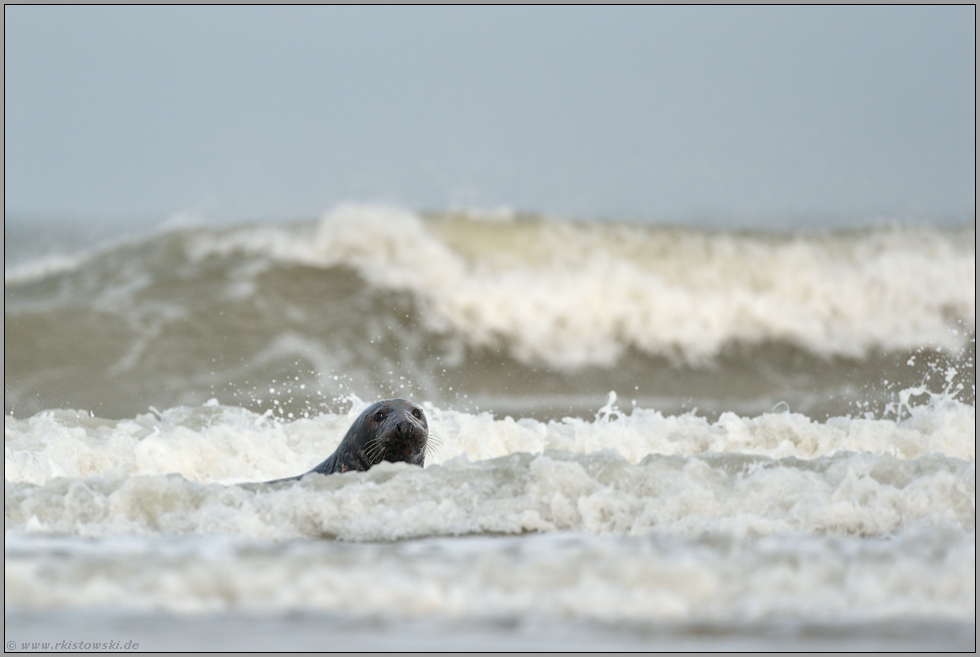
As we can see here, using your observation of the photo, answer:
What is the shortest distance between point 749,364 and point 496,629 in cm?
1387

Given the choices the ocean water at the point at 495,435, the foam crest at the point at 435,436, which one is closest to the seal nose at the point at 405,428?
the ocean water at the point at 495,435

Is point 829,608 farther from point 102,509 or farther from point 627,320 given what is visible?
point 627,320

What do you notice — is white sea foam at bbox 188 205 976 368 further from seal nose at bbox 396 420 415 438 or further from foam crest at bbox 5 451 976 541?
foam crest at bbox 5 451 976 541

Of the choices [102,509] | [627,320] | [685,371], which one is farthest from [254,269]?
[102,509]

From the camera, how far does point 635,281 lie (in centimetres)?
1766

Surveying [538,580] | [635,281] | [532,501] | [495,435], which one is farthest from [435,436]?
[635,281]

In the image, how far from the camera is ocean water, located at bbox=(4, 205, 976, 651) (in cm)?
395

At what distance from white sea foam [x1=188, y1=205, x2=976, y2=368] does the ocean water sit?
0.19 ft

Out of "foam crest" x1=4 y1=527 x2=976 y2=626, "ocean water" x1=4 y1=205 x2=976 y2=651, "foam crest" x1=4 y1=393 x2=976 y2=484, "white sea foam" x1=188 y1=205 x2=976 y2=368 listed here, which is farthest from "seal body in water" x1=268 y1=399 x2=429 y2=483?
"white sea foam" x1=188 y1=205 x2=976 y2=368

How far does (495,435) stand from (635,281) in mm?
7301

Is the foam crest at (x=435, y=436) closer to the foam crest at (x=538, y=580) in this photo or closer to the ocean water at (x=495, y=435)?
the ocean water at (x=495, y=435)

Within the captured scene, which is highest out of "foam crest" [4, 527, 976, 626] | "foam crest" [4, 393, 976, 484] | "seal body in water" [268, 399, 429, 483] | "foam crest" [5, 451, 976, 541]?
"foam crest" [4, 393, 976, 484]

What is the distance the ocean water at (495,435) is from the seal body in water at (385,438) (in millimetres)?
766

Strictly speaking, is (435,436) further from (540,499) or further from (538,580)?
(538,580)
